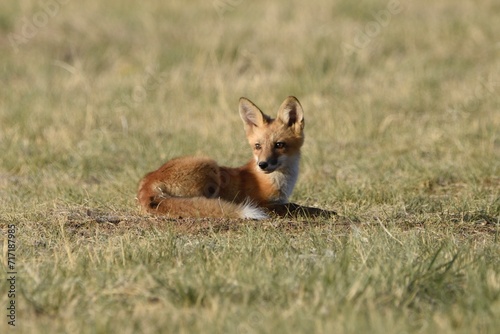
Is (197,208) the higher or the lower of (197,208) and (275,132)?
the lower

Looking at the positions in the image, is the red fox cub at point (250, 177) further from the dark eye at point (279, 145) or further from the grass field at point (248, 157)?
the grass field at point (248, 157)

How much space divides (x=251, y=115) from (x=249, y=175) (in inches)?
19.4

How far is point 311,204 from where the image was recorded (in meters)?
7.25

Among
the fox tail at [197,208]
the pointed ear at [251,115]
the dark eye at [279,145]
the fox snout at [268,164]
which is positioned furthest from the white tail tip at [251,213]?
the pointed ear at [251,115]

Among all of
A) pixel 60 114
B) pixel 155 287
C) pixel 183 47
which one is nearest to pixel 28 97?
pixel 60 114

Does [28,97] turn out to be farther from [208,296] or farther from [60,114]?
[208,296]

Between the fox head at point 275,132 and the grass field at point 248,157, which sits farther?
the fox head at point 275,132

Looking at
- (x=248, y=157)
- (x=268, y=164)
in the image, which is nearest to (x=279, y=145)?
(x=268, y=164)

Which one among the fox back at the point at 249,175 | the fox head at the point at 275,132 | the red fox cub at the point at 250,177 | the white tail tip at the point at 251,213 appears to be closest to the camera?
the white tail tip at the point at 251,213

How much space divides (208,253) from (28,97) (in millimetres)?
6853

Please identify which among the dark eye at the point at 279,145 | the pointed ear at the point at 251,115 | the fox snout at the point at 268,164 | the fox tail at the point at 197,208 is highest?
the pointed ear at the point at 251,115

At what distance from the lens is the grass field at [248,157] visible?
420 centimetres

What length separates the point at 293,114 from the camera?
274 inches

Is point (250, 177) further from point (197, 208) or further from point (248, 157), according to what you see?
point (248, 157)
